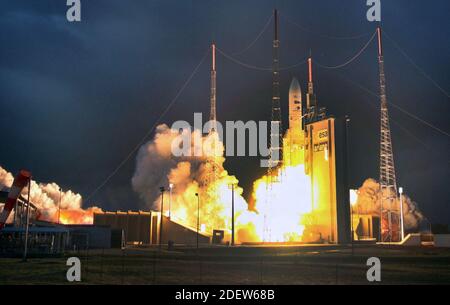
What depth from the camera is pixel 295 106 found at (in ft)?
402

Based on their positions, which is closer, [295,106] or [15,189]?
[15,189]

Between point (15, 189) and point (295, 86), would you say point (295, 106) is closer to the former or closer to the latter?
point (295, 86)

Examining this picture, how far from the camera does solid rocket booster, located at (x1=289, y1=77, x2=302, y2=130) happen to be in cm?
12179

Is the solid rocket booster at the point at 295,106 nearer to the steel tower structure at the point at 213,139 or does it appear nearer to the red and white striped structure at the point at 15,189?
the steel tower structure at the point at 213,139

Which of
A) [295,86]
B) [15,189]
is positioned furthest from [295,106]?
[15,189]

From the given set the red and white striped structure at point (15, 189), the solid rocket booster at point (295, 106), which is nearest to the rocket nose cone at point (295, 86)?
the solid rocket booster at point (295, 106)

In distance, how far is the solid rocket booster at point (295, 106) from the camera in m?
122

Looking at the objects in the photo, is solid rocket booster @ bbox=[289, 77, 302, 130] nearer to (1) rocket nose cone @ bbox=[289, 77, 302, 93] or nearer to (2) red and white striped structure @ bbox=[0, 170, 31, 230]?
(1) rocket nose cone @ bbox=[289, 77, 302, 93]

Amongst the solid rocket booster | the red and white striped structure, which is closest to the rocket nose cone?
the solid rocket booster

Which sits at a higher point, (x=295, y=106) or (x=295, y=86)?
(x=295, y=86)

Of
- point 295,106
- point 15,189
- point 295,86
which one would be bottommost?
point 15,189

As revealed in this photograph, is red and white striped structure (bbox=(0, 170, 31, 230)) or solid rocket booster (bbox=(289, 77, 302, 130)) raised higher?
solid rocket booster (bbox=(289, 77, 302, 130))

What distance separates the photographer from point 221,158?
459 feet
